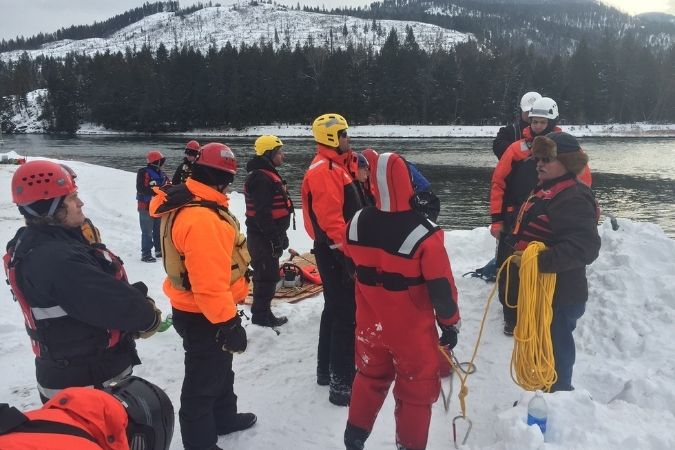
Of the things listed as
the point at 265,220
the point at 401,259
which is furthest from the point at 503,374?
the point at 265,220

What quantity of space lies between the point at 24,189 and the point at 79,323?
0.72m

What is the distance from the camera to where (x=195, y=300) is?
2.79m

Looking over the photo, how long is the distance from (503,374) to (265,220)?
9.14 feet

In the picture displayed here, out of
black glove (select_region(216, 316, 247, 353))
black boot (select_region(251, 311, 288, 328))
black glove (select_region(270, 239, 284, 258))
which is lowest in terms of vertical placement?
black boot (select_region(251, 311, 288, 328))

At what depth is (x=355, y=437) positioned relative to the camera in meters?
2.94

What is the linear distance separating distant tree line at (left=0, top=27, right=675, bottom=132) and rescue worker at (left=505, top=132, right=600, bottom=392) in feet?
193

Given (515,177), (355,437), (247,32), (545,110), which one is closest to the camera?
(355,437)

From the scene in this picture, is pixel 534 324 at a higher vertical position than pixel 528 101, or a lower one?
lower

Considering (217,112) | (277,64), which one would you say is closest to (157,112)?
(217,112)

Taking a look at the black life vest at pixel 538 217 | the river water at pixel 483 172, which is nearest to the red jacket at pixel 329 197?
the black life vest at pixel 538 217

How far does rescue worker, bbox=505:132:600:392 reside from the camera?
3.14m

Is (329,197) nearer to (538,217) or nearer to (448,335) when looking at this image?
(448,335)

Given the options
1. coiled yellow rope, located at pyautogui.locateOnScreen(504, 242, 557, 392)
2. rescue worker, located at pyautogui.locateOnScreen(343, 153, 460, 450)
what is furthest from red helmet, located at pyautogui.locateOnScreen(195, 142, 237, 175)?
coiled yellow rope, located at pyautogui.locateOnScreen(504, 242, 557, 392)

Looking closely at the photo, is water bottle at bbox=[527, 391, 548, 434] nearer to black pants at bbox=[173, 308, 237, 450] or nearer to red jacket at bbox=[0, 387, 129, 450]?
black pants at bbox=[173, 308, 237, 450]
